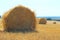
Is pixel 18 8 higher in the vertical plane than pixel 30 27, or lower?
higher

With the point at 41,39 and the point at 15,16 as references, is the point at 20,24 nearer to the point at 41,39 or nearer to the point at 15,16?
the point at 15,16

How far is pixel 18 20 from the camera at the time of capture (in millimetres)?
14273

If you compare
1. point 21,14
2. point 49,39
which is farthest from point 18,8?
point 49,39

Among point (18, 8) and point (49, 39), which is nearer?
point (49, 39)

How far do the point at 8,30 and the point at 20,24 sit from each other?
2.93 feet

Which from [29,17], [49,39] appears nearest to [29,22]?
[29,17]

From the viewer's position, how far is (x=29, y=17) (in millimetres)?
14555

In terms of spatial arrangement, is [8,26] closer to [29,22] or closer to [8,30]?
[8,30]

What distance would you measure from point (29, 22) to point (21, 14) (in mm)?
784

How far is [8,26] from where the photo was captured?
1427cm

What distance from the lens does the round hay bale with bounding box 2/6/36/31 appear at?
14211mm

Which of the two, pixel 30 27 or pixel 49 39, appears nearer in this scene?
pixel 49 39

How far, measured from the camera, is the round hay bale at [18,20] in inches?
559

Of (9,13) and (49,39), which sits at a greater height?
(9,13)
